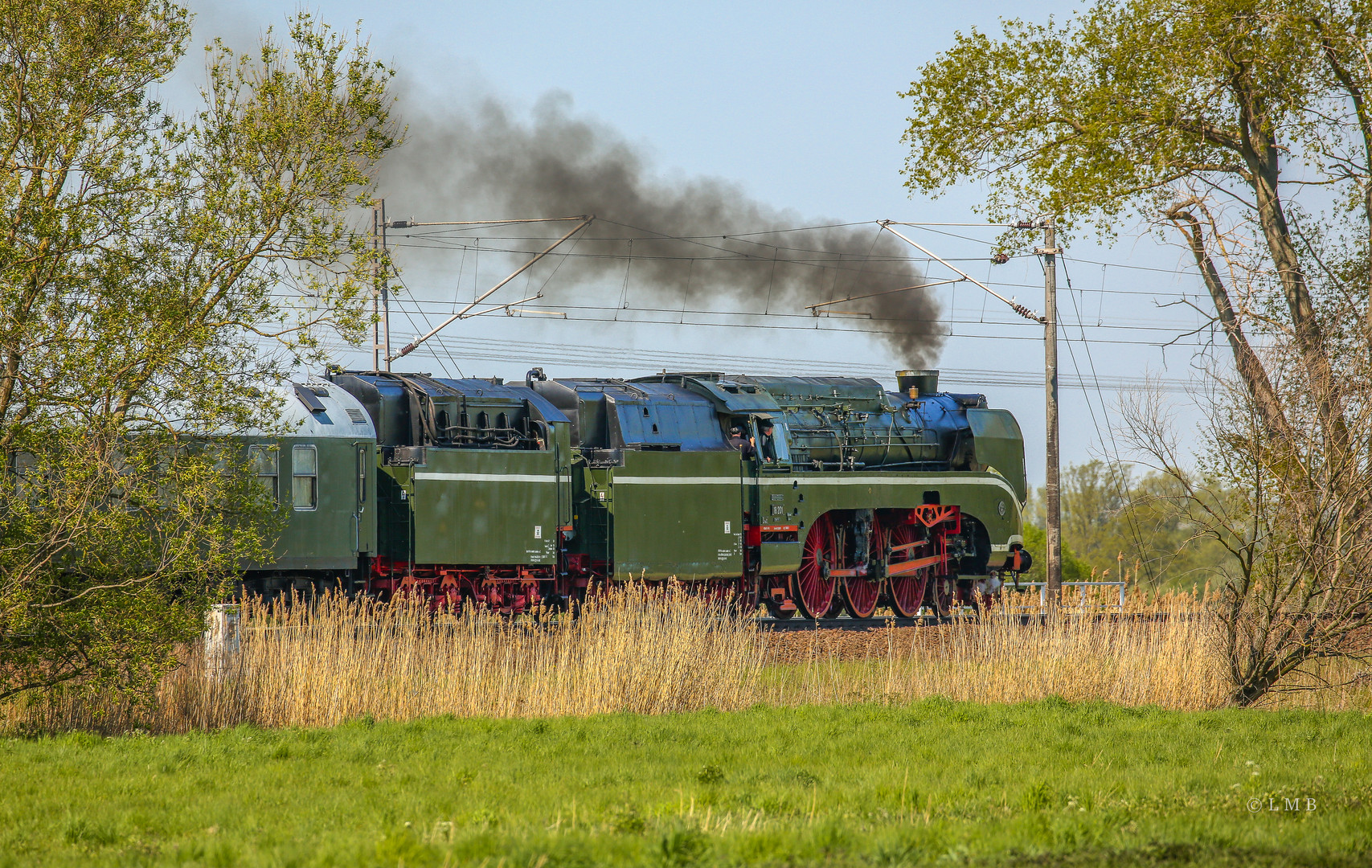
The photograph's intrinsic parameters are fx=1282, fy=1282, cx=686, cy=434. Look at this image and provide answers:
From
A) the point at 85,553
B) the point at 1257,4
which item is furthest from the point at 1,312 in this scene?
the point at 1257,4

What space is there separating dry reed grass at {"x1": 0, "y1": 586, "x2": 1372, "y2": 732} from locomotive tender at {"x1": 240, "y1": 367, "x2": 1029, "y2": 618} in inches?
48.2

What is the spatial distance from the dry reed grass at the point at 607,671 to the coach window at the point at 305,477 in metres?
2.57

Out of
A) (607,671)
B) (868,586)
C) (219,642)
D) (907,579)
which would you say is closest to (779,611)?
(868,586)

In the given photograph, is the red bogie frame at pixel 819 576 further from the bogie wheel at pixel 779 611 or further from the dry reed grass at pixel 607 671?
the dry reed grass at pixel 607 671

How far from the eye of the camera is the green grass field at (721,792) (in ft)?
21.4

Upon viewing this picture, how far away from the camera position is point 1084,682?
1420 centimetres

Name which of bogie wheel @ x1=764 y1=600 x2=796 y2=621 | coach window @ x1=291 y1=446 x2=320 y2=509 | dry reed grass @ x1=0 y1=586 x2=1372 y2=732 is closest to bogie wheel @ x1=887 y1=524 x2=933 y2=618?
bogie wheel @ x1=764 y1=600 x2=796 y2=621

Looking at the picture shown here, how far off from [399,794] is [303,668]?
13.9 ft

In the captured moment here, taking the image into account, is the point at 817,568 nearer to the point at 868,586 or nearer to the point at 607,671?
the point at 868,586

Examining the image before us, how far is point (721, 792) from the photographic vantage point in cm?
848

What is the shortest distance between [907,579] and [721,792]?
1631 centimetres

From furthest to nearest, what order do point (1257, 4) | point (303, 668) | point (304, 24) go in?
point (1257, 4) < point (304, 24) < point (303, 668)

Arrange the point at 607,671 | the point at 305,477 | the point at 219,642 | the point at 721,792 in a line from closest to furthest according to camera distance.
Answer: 1. the point at 721,792
2. the point at 219,642
3. the point at 607,671
4. the point at 305,477

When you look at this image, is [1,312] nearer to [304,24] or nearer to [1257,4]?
[304,24]
